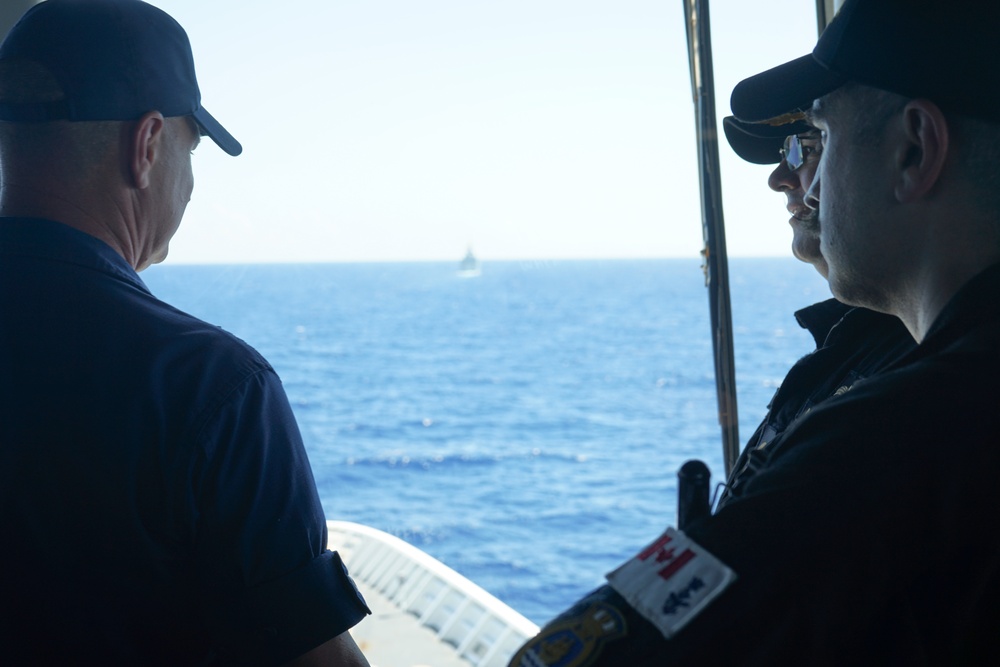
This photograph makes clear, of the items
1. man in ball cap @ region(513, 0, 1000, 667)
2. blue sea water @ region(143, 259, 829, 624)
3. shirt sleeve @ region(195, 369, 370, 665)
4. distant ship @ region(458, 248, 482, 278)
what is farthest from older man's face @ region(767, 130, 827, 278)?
distant ship @ region(458, 248, 482, 278)

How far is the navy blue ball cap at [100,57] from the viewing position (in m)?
0.97

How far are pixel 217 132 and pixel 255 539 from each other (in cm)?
56

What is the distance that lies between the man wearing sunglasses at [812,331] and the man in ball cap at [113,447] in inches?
23.7

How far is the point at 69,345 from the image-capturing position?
0.90 m

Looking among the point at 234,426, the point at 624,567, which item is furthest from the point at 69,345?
the point at 624,567

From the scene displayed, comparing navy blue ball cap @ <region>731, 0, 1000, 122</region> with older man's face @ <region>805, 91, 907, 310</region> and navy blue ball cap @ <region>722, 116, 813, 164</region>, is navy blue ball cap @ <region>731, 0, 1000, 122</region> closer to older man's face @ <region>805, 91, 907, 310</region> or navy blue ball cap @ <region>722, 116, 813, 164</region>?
older man's face @ <region>805, 91, 907, 310</region>

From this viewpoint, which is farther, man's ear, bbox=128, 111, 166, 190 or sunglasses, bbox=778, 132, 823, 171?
sunglasses, bbox=778, 132, 823, 171

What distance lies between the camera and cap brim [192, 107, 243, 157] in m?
1.10

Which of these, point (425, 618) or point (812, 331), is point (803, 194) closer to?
point (812, 331)

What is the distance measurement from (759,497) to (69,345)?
0.70m

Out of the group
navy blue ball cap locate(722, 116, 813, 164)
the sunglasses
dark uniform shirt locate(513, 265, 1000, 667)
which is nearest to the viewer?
dark uniform shirt locate(513, 265, 1000, 667)

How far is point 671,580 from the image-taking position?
1.78 feet

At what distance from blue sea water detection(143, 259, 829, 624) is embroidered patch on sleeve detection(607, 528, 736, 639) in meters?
12.9

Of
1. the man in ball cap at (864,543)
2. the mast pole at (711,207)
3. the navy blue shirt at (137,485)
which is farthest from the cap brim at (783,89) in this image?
the mast pole at (711,207)
